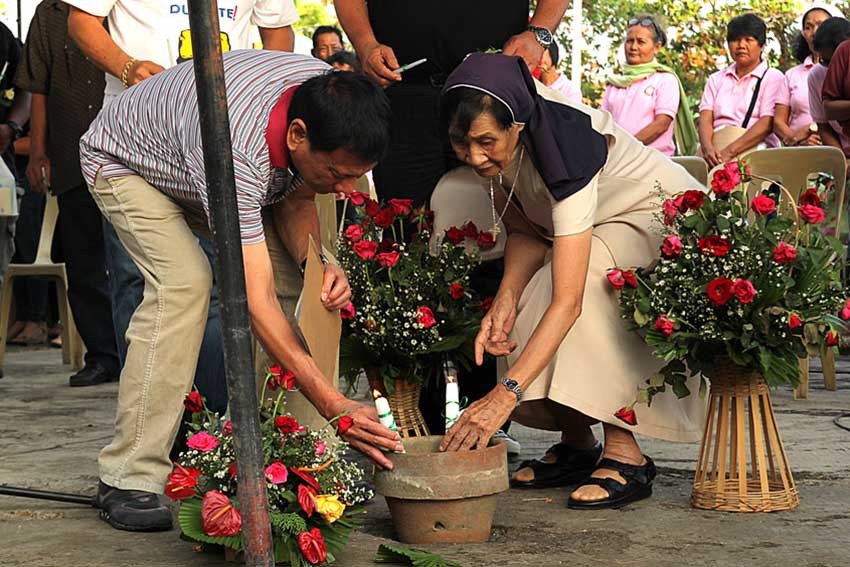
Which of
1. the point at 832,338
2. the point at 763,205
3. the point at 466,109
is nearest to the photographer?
the point at 466,109

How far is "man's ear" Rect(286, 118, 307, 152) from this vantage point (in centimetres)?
303

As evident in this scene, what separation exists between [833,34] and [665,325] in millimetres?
4353

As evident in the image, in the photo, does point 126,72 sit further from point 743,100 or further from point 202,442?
point 743,100

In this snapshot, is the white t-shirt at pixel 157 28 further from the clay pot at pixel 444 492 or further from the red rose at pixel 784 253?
the red rose at pixel 784 253

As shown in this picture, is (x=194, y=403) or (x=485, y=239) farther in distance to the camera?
(x=485, y=239)

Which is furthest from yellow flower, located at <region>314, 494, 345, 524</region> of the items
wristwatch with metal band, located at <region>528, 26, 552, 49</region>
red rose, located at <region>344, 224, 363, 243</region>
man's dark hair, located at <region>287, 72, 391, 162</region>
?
wristwatch with metal band, located at <region>528, 26, 552, 49</region>

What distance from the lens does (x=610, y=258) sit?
3.78 meters

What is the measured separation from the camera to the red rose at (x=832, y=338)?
345 centimetres

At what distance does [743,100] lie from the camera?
7.81 m

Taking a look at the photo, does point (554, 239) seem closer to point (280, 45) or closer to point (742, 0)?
point (280, 45)

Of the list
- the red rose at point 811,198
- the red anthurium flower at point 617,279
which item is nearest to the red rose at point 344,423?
the red anthurium flower at point 617,279

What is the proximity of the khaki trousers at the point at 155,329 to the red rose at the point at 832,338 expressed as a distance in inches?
62.0

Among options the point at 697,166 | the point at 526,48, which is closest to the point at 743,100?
the point at 697,166

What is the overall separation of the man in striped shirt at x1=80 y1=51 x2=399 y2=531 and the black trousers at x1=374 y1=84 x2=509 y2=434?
764 millimetres
